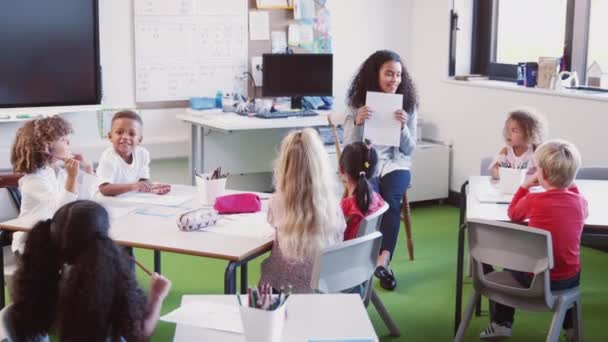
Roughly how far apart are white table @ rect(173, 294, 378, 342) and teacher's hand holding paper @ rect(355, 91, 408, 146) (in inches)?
81.1

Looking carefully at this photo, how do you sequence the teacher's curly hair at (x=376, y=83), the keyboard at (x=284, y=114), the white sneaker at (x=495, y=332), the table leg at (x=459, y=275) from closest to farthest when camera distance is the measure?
1. the table leg at (x=459, y=275)
2. the white sneaker at (x=495, y=332)
3. the teacher's curly hair at (x=376, y=83)
4. the keyboard at (x=284, y=114)

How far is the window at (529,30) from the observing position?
561 cm

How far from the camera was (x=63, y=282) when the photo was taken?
2.06m

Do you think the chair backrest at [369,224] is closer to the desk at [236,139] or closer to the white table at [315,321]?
the white table at [315,321]

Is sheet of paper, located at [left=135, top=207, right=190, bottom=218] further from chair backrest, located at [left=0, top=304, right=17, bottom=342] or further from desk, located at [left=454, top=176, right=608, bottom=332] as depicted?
chair backrest, located at [left=0, top=304, right=17, bottom=342]

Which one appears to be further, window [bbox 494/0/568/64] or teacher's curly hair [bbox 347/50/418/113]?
window [bbox 494/0/568/64]

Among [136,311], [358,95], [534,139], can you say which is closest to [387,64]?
[358,95]

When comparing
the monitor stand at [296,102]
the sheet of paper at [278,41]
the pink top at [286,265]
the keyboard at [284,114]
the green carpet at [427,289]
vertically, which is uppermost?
the sheet of paper at [278,41]

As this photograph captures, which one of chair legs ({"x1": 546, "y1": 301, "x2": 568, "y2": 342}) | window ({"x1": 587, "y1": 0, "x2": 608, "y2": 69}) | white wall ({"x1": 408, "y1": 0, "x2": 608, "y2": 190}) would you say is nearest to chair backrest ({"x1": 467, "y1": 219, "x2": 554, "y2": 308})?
chair legs ({"x1": 546, "y1": 301, "x2": 568, "y2": 342})

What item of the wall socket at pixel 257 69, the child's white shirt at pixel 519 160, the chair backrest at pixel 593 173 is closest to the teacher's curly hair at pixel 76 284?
the child's white shirt at pixel 519 160

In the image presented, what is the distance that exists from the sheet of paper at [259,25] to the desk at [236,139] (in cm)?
67

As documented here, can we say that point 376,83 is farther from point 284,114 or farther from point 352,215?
point 352,215

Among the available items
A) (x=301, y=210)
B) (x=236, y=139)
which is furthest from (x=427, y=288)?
(x=236, y=139)

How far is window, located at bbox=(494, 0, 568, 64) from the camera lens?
5.61 metres
